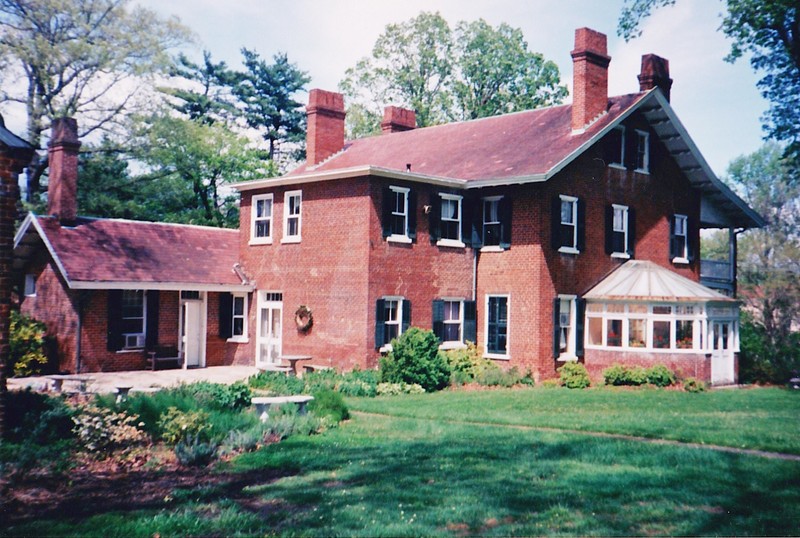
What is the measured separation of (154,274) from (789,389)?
64.2 feet

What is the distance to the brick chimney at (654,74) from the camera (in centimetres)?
2673

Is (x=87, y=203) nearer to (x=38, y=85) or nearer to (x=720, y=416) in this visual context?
(x=38, y=85)

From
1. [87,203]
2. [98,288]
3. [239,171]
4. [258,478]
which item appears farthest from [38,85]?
[258,478]

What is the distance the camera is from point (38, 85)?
3158cm

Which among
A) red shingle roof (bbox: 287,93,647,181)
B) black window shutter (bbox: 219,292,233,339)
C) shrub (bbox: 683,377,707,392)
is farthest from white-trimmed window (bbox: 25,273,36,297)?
shrub (bbox: 683,377,707,392)

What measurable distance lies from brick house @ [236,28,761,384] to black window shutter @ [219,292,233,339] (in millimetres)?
881

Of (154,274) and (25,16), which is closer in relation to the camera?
(154,274)

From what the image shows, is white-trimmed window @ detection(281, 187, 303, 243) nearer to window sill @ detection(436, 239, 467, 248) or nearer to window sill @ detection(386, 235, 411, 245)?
window sill @ detection(386, 235, 411, 245)

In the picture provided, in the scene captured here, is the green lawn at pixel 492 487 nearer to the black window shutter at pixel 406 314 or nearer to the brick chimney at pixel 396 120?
the black window shutter at pixel 406 314

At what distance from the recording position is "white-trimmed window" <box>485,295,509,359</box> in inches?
914

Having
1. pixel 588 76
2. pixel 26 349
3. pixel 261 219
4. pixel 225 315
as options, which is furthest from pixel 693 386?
pixel 26 349

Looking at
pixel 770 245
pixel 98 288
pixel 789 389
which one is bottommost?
pixel 789 389

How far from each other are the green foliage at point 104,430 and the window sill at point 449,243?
509 inches

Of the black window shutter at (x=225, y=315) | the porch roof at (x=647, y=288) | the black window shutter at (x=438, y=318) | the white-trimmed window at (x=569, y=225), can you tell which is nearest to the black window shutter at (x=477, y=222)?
the black window shutter at (x=438, y=318)
